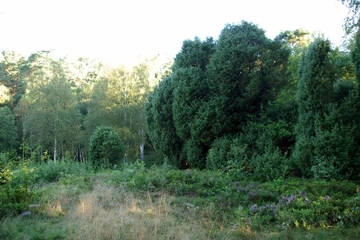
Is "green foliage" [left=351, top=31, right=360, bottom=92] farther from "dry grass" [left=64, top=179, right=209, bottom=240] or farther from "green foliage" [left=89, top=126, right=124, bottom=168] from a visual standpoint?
"green foliage" [left=89, top=126, right=124, bottom=168]

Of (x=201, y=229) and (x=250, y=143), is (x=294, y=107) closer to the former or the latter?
(x=250, y=143)

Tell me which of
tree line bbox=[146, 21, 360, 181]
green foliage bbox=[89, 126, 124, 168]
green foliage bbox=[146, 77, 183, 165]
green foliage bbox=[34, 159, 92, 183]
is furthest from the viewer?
green foliage bbox=[89, 126, 124, 168]

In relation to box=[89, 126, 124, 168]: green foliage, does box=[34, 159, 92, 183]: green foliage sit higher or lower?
lower

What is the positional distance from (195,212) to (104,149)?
977 centimetres

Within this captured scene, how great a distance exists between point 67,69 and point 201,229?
41842 millimetres

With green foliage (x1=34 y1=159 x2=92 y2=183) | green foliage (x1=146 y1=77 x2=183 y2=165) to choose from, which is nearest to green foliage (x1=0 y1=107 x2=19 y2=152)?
green foliage (x1=34 y1=159 x2=92 y2=183)

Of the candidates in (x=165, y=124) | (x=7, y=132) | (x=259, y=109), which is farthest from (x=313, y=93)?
(x=7, y=132)

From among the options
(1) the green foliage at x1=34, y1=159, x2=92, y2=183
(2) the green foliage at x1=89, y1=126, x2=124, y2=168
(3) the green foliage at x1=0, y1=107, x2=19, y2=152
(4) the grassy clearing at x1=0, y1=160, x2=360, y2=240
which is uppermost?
(3) the green foliage at x1=0, y1=107, x2=19, y2=152

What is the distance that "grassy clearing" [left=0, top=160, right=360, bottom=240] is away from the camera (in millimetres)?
4723

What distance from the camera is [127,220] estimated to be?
5.16 metres

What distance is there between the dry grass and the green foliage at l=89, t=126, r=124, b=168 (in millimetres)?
7859

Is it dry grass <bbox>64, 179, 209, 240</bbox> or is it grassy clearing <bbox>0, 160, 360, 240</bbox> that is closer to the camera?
dry grass <bbox>64, 179, 209, 240</bbox>

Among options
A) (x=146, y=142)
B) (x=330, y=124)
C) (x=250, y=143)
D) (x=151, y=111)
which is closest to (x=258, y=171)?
(x=250, y=143)

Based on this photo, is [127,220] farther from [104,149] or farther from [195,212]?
[104,149]
